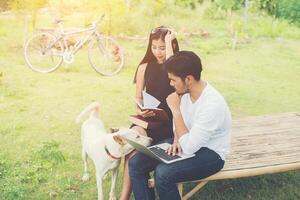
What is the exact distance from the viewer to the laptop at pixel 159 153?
312 cm

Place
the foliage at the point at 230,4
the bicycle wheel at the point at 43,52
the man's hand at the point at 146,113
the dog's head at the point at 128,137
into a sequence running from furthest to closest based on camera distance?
the foliage at the point at 230,4 < the bicycle wheel at the point at 43,52 < the man's hand at the point at 146,113 < the dog's head at the point at 128,137

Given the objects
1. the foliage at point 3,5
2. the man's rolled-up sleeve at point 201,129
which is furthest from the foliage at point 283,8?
the man's rolled-up sleeve at point 201,129

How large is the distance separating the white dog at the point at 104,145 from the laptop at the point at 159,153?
129mm

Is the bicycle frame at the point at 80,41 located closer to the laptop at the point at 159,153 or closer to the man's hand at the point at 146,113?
the man's hand at the point at 146,113

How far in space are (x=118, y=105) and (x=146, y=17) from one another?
2428mm

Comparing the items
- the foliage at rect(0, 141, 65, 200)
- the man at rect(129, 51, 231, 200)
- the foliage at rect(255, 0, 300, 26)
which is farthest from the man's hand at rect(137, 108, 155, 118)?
the foliage at rect(255, 0, 300, 26)

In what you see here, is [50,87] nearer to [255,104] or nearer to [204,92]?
[255,104]

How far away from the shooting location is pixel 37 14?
7086mm

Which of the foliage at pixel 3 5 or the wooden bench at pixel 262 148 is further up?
the foliage at pixel 3 5

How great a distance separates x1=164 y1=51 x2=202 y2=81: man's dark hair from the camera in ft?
9.87

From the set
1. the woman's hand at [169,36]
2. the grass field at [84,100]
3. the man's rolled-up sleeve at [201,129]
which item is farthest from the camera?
the grass field at [84,100]

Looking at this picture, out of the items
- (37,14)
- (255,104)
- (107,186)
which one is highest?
(37,14)

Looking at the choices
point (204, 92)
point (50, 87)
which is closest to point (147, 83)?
point (204, 92)

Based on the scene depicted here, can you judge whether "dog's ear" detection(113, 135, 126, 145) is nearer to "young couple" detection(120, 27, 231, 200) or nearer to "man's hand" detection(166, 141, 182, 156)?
"young couple" detection(120, 27, 231, 200)
